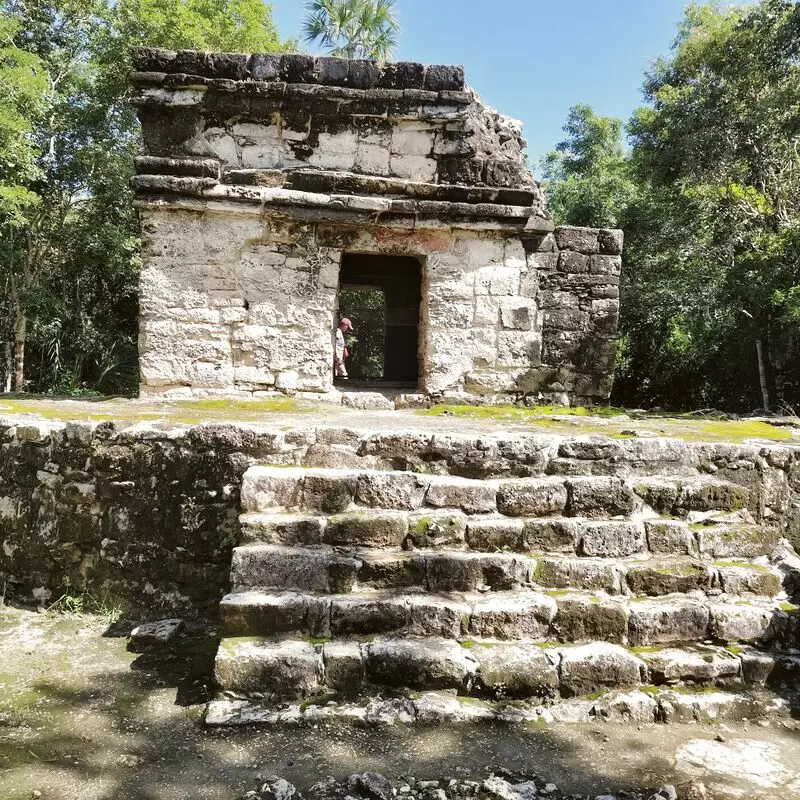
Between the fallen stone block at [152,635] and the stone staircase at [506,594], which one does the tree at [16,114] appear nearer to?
the fallen stone block at [152,635]

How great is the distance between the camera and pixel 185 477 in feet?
11.5

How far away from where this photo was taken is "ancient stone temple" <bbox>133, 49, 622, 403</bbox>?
621 cm

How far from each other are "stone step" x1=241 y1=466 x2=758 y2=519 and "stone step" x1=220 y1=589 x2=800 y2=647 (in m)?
0.47

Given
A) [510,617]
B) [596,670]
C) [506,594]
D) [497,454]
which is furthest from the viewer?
[497,454]

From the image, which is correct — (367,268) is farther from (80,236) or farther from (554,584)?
(554,584)

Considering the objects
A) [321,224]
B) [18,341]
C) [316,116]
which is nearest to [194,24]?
[18,341]

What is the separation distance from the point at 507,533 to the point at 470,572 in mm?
292

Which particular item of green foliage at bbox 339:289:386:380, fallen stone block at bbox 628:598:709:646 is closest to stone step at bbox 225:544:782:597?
fallen stone block at bbox 628:598:709:646

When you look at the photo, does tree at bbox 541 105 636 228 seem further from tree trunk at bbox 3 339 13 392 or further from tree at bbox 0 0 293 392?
tree trunk at bbox 3 339 13 392

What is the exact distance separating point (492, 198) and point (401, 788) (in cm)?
553

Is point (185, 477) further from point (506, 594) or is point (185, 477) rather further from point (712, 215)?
point (712, 215)

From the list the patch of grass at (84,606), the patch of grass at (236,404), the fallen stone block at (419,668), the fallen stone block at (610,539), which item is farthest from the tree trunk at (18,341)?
the fallen stone block at (610,539)

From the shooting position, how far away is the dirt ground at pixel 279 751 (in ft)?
7.06

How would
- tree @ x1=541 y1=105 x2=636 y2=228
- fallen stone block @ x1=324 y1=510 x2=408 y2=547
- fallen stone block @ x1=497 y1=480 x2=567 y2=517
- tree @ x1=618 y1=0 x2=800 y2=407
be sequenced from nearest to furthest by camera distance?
1. fallen stone block @ x1=324 y1=510 x2=408 y2=547
2. fallen stone block @ x1=497 y1=480 x2=567 y2=517
3. tree @ x1=618 y1=0 x2=800 y2=407
4. tree @ x1=541 y1=105 x2=636 y2=228
